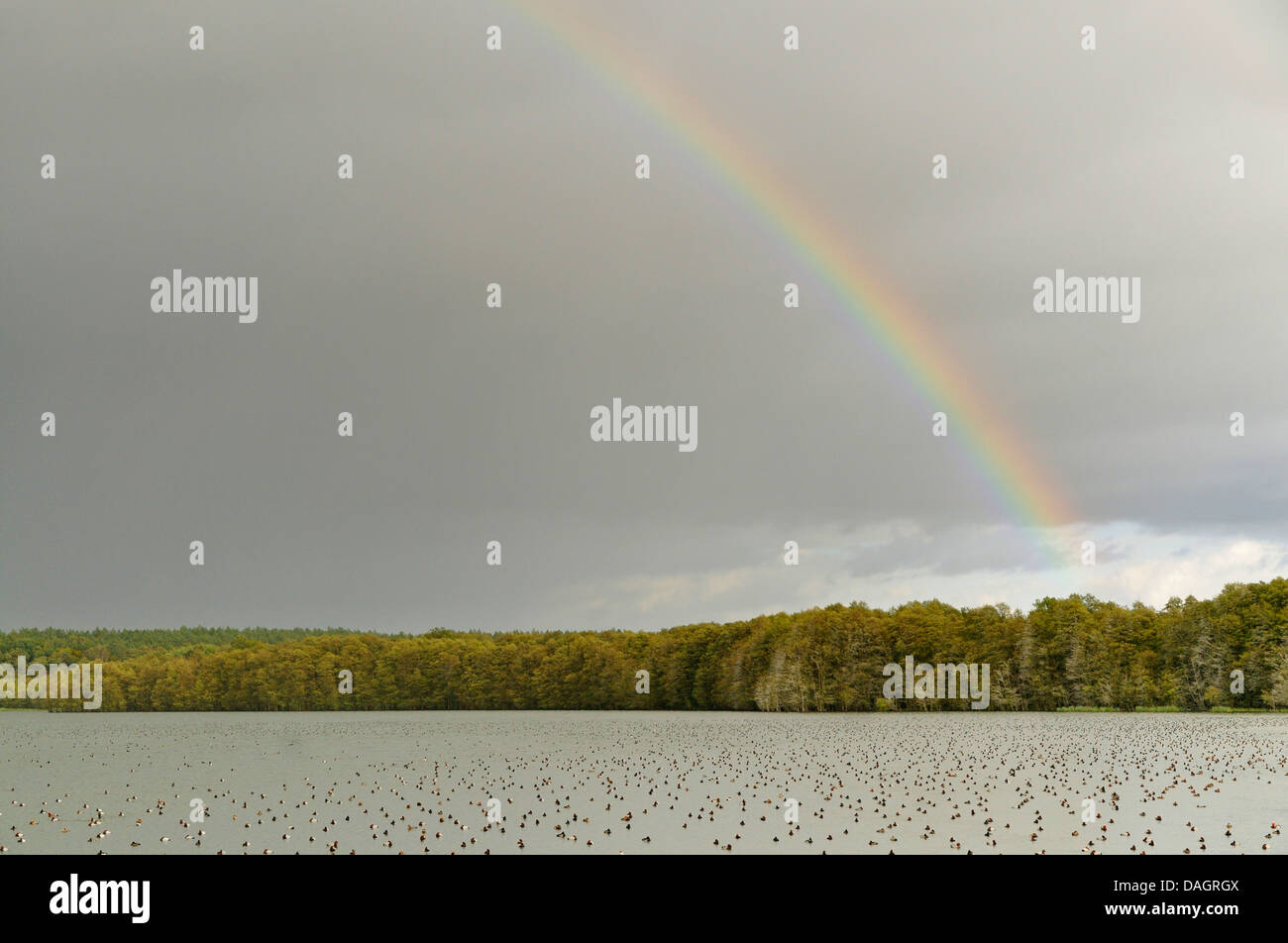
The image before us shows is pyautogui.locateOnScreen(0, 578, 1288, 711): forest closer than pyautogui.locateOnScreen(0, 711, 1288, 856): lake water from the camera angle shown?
No

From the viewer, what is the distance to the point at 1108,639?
145875 millimetres

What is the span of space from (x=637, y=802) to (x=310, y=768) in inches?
1169

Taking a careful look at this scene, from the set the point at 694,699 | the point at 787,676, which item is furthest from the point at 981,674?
the point at 694,699

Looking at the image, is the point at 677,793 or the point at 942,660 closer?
the point at 677,793

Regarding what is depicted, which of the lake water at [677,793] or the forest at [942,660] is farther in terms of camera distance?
the forest at [942,660]

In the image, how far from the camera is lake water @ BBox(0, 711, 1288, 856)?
37.5m

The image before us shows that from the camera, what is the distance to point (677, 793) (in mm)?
51156

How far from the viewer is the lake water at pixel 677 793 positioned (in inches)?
1476
